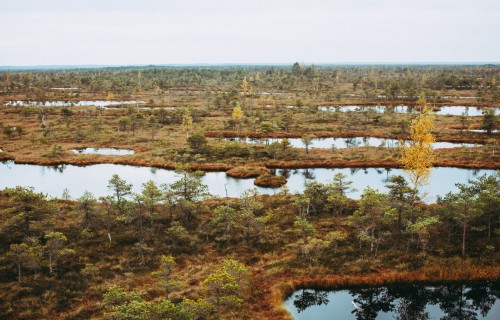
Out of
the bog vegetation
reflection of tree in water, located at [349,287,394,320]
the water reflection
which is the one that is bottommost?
reflection of tree in water, located at [349,287,394,320]

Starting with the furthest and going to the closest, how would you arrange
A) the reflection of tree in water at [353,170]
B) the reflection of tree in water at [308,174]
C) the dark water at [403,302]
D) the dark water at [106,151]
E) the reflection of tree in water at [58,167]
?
the dark water at [106,151] < the reflection of tree in water at [58,167] < the reflection of tree in water at [353,170] < the reflection of tree in water at [308,174] < the dark water at [403,302]

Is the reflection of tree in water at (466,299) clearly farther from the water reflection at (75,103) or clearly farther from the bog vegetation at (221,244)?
the water reflection at (75,103)

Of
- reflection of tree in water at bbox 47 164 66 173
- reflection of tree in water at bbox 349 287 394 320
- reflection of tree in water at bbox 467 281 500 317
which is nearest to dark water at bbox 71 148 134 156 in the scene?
reflection of tree in water at bbox 47 164 66 173

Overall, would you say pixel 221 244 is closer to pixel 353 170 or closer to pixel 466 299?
pixel 466 299

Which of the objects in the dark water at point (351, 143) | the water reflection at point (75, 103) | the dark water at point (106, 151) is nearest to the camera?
the dark water at point (106, 151)

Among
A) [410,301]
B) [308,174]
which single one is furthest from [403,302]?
[308,174]

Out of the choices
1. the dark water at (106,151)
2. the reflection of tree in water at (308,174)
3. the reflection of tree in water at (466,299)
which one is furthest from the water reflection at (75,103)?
the reflection of tree in water at (466,299)

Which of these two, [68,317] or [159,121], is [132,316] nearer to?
[68,317]

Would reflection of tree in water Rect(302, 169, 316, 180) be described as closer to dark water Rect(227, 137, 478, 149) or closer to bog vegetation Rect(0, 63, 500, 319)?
bog vegetation Rect(0, 63, 500, 319)
